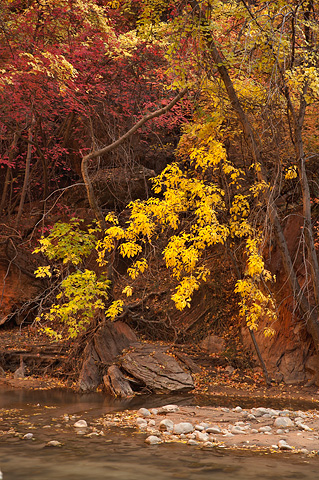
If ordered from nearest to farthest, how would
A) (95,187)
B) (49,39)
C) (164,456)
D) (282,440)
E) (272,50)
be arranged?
(164,456), (282,440), (272,50), (49,39), (95,187)

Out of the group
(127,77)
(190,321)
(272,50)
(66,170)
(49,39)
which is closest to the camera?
(272,50)

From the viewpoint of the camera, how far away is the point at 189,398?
10031 mm

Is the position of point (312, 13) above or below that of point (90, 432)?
above

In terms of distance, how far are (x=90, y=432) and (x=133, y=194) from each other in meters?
10.1

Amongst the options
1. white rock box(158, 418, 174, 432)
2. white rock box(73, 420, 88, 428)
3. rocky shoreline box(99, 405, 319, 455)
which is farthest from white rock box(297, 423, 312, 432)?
white rock box(73, 420, 88, 428)

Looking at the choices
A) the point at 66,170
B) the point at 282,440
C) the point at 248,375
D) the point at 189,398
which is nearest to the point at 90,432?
the point at 282,440

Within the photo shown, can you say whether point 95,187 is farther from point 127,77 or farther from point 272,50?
point 272,50

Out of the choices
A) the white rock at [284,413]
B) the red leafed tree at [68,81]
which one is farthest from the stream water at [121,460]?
the red leafed tree at [68,81]

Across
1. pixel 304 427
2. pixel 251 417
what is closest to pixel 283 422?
pixel 304 427

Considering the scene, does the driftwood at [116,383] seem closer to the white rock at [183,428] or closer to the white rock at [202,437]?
the white rock at [183,428]

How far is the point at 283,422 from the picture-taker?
7359 mm

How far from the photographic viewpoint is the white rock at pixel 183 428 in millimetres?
6879

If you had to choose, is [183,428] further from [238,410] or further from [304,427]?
[238,410]

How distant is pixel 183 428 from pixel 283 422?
58.1 inches
